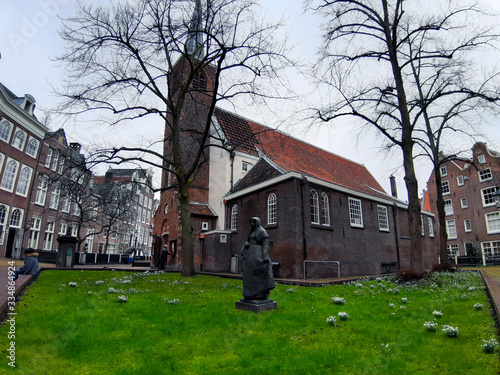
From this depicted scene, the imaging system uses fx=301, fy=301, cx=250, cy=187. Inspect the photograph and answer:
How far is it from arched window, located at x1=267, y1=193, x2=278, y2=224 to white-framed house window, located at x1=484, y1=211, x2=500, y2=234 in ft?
102

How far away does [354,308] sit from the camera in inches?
287

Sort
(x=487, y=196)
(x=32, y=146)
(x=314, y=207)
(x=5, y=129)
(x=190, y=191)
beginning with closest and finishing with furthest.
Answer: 1. (x=314, y=207)
2. (x=190, y=191)
3. (x=5, y=129)
4. (x=32, y=146)
5. (x=487, y=196)

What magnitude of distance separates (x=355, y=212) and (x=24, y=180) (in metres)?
30.3

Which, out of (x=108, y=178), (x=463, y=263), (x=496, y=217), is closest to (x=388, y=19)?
(x=463, y=263)

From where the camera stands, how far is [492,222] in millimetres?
34156

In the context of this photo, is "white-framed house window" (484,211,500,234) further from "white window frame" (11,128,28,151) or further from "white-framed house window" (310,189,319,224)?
"white window frame" (11,128,28,151)

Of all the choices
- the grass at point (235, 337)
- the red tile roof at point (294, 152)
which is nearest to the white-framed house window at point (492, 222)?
the red tile roof at point (294, 152)

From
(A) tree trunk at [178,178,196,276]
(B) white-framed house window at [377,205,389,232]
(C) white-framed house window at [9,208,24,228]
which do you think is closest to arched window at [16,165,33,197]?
(C) white-framed house window at [9,208,24,228]

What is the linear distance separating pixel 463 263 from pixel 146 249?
57353 mm

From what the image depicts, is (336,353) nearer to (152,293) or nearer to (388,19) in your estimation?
(152,293)

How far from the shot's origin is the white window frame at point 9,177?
87.0 ft

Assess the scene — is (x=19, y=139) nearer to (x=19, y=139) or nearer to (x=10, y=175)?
(x=19, y=139)

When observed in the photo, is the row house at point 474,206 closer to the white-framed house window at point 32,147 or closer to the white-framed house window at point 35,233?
the white-framed house window at point 32,147

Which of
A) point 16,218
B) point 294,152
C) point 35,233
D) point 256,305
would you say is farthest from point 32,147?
point 256,305
